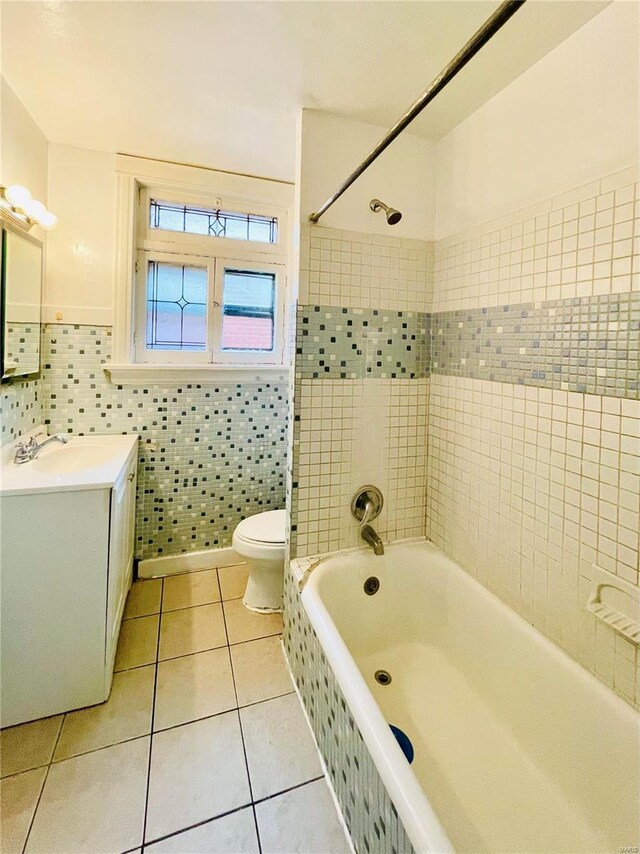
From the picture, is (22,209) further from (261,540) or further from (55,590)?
(261,540)

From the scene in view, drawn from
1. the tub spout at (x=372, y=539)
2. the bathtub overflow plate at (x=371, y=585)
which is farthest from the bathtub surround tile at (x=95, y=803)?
the tub spout at (x=372, y=539)

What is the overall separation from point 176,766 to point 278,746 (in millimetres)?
346

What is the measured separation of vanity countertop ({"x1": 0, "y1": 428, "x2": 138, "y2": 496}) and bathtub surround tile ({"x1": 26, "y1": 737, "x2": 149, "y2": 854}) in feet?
3.04

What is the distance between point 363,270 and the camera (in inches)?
67.1

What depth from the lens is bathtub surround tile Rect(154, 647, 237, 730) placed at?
4.91 ft

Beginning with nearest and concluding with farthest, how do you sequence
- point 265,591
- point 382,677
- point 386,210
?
point 386,210 → point 382,677 → point 265,591

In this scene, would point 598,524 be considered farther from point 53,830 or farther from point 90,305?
point 90,305

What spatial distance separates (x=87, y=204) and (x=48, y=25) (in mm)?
881

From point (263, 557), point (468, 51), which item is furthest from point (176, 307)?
point (468, 51)

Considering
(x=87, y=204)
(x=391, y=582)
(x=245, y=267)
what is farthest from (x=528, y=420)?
(x=87, y=204)

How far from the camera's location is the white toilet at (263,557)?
1979mm

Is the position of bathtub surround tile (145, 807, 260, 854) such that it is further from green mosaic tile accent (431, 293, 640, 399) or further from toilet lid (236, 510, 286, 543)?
green mosaic tile accent (431, 293, 640, 399)

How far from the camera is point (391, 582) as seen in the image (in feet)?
5.76

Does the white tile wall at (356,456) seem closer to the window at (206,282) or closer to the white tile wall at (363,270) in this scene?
the white tile wall at (363,270)
